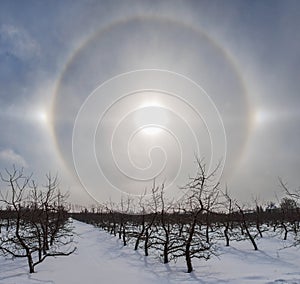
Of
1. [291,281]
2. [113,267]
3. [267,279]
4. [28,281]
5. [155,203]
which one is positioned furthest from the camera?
[155,203]

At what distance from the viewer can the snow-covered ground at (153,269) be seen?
390 inches

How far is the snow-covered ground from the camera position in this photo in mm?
A: 9898

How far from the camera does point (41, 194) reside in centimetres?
Answer: 1828

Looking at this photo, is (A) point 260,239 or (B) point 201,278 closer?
(B) point 201,278

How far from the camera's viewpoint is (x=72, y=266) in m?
12.6

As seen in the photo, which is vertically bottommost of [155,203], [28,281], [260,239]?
[28,281]

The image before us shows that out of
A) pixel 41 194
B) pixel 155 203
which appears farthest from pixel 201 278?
pixel 41 194

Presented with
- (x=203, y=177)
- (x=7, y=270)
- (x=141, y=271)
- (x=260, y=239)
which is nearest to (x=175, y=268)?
(x=141, y=271)

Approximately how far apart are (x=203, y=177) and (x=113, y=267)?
215 inches

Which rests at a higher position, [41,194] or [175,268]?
[41,194]

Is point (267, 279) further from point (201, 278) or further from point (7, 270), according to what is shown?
point (7, 270)

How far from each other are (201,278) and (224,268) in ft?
8.52

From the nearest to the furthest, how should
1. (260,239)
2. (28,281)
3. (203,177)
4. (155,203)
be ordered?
(28,281) → (203,177) → (155,203) → (260,239)

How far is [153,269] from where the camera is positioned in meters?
12.1
